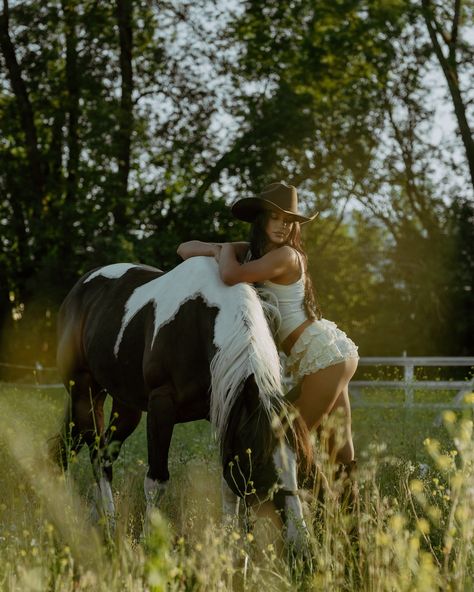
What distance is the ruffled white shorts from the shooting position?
4918mm

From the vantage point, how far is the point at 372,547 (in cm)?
351

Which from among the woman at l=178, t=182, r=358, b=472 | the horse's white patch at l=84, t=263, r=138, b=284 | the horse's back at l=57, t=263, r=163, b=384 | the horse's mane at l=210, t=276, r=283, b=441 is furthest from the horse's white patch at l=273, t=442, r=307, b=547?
the horse's white patch at l=84, t=263, r=138, b=284

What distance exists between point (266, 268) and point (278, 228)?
0.34 meters

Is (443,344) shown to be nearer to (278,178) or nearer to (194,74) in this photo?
(278,178)

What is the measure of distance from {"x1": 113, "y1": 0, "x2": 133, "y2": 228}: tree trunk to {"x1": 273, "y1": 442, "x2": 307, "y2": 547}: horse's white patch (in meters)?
17.3

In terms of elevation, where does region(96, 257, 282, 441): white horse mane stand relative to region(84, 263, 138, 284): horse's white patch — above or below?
below

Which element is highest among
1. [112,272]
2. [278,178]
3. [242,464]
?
[278,178]

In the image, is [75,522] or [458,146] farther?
[458,146]

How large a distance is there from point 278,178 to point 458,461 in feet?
48.9

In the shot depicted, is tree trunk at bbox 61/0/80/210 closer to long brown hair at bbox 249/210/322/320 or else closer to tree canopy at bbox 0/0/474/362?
tree canopy at bbox 0/0/474/362

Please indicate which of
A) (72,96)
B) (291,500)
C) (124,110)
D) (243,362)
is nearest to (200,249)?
(243,362)

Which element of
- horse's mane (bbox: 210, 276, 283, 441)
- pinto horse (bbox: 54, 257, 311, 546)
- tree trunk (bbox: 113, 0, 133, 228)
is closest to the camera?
pinto horse (bbox: 54, 257, 311, 546)

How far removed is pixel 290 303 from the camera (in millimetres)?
4980

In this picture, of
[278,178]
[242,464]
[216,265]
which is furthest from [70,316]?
[278,178]
